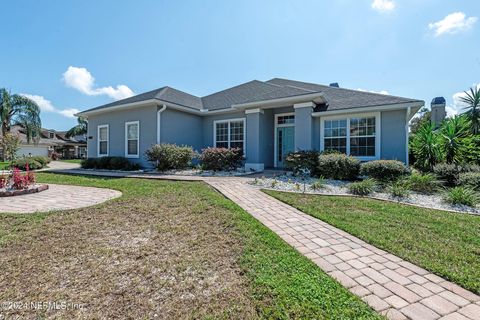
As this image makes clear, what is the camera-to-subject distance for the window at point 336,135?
10883 millimetres

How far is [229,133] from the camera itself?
13.5m

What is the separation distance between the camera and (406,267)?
2.67m

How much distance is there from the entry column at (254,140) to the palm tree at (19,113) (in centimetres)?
2785

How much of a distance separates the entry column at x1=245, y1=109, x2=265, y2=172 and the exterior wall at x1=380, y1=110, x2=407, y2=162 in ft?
17.9

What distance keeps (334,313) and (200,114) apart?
13337mm

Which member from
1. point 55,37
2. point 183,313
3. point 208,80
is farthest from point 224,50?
point 183,313

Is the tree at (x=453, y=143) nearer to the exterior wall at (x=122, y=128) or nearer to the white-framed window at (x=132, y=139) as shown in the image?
the exterior wall at (x=122, y=128)

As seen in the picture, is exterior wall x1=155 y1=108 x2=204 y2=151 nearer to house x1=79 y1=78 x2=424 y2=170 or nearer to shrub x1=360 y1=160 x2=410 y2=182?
house x1=79 y1=78 x2=424 y2=170

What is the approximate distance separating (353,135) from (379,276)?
30.6ft

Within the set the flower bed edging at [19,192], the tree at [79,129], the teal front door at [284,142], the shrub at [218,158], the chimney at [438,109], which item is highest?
the tree at [79,129]

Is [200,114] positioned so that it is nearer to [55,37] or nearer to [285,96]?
[285,96]

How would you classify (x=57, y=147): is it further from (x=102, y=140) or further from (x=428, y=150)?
(x=428, y=150)

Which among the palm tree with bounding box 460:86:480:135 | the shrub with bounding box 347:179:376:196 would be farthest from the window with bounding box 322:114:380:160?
the palm tree with bounding box 460:86:480:135

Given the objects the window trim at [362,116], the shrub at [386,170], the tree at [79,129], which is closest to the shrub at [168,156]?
the window trim at [362,116]
